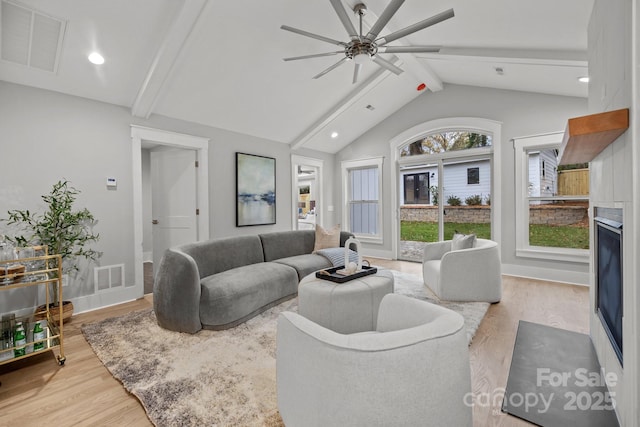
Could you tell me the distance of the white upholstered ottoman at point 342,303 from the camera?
2385mm

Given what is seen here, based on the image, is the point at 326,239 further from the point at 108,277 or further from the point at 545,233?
the point at 545,233

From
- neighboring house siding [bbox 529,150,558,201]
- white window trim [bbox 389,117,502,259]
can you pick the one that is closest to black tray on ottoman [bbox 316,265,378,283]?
white window trim [bbox 389,117,502,259]

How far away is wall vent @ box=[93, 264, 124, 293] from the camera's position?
3.38 m

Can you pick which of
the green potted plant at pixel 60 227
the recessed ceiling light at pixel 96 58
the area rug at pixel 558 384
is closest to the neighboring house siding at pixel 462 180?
the area rug at pixel 558 384

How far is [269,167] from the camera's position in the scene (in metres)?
5.36

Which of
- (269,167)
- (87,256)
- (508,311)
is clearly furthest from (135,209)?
(508,311)

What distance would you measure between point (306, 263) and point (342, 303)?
1.36 meters

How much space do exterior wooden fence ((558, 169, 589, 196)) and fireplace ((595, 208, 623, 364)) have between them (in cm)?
279

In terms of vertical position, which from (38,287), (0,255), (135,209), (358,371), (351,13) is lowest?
(38,287)

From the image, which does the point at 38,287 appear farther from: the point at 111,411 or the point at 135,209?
the point at 111,411

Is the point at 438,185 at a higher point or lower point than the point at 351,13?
lower

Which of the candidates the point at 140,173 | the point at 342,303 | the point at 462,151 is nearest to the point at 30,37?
the point at 140,173

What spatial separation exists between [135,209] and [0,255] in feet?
5.26

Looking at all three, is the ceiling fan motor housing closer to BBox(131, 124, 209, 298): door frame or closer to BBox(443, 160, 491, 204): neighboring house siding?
BBox(131, 124, 209, 298): door frame
